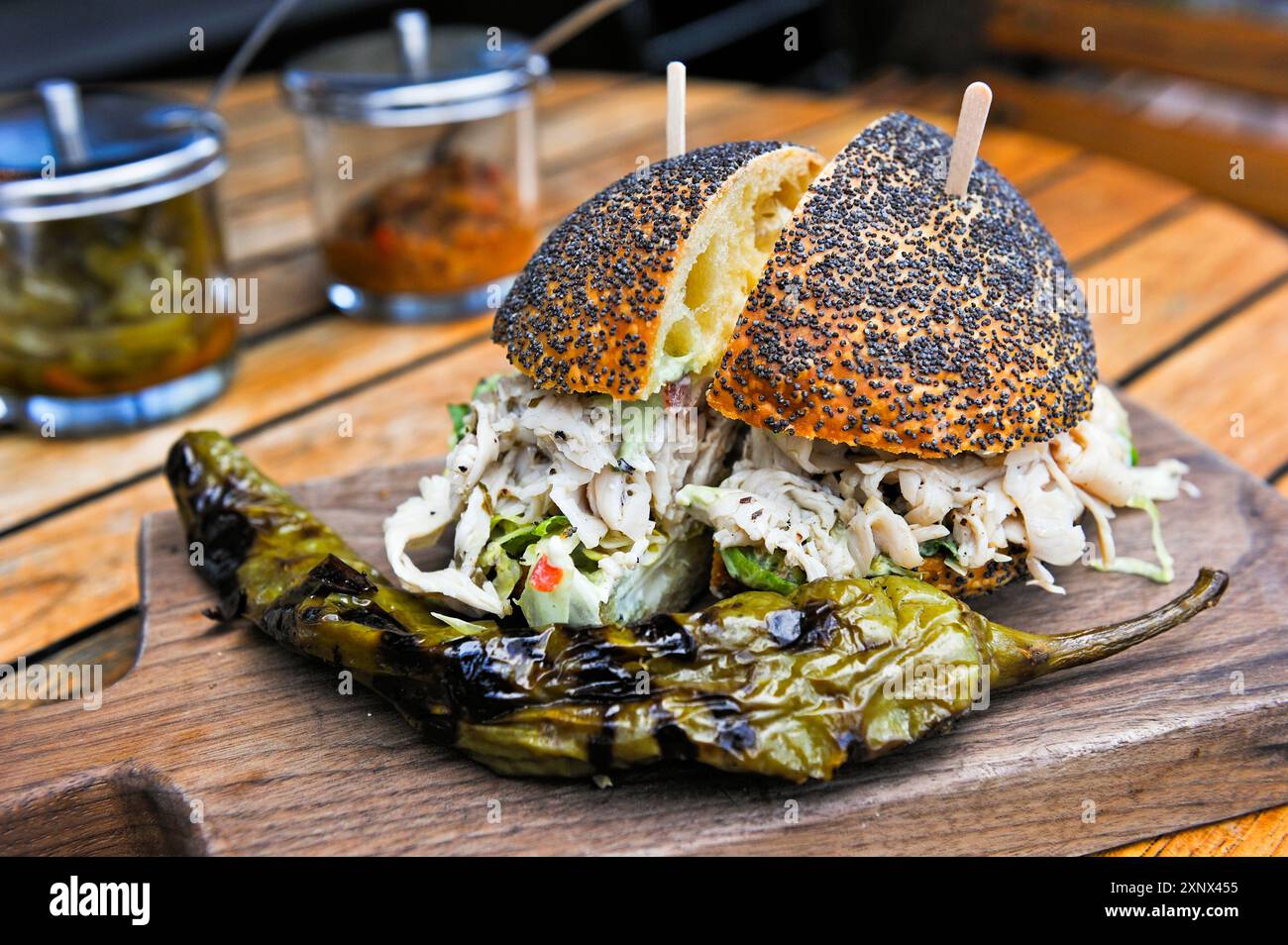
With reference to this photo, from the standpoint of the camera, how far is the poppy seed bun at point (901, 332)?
199 centimetres

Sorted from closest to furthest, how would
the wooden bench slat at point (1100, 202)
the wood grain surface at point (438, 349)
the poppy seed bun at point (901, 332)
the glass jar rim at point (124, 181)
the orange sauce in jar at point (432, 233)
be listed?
the poppy seed bun at point (901, 332)
the wood grain surface at point (438, 349)
the glass jar rim at point (124, 181)
the orange sauce in jar at point (432, 233)
the wooden bench slat at point (1100, 202)

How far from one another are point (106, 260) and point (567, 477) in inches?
60.5

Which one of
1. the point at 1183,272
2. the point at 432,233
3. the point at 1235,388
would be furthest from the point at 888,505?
the point at 1183,272

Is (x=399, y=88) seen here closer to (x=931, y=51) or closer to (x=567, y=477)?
(x=567, y=477)

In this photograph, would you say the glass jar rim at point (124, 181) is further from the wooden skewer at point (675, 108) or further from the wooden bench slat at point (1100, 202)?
the wooden bench slat at point (1100, 202)

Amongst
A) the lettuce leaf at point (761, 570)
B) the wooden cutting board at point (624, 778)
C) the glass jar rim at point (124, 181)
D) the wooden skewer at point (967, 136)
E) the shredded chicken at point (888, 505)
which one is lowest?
the wooden cutting board at point (624, 778)

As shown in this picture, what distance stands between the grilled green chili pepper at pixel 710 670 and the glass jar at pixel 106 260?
→ 1.33 metres

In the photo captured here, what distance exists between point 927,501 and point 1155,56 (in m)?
3.75

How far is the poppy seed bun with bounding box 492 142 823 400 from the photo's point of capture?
6.72ft

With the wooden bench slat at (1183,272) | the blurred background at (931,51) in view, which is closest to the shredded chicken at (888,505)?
the wooden bench slat at (1183,272)

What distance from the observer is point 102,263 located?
2.95 meters

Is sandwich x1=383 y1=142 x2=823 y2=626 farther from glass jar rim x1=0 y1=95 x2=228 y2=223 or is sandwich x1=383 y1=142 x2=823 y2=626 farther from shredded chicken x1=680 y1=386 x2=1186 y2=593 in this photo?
glass jar rim x1=0 y1=95 x2=228 y2=223

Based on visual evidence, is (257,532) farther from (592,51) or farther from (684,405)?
(592,51)

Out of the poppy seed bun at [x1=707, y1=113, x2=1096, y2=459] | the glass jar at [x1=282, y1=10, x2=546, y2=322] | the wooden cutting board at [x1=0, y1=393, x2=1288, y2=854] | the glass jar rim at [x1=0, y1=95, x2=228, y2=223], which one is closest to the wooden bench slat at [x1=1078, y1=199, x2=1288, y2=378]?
the poppy seed bun at [x1=707, y1=113, x2=1096, y2=459]
